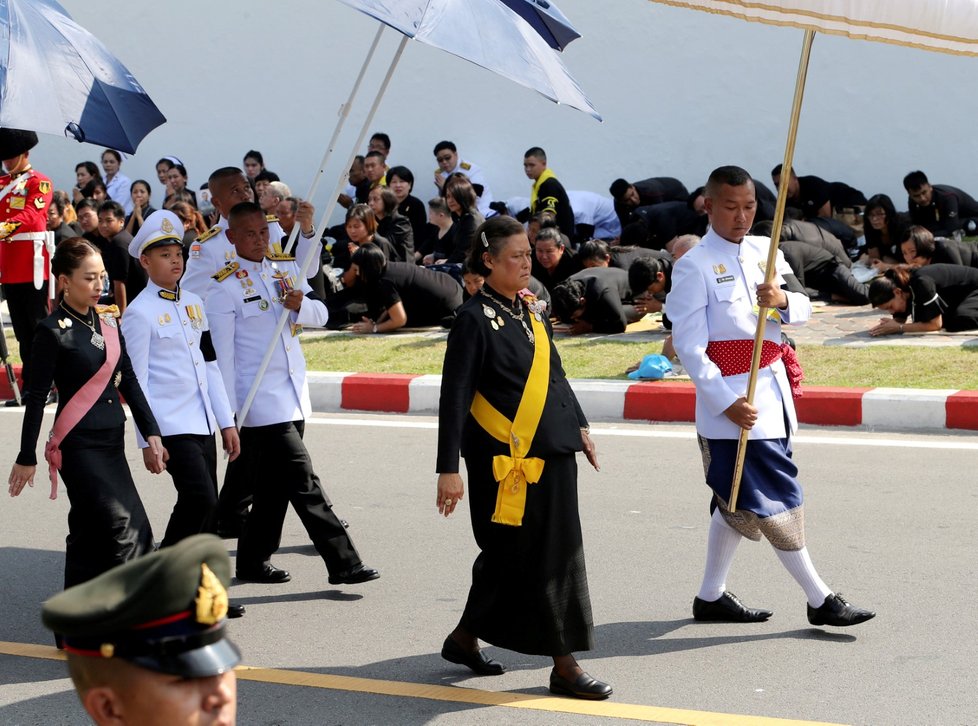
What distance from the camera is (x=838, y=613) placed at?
5344 mm

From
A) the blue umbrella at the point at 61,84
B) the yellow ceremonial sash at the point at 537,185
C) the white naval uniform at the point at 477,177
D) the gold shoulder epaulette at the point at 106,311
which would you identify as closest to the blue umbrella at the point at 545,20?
the blue umbrella at the point at 61,84

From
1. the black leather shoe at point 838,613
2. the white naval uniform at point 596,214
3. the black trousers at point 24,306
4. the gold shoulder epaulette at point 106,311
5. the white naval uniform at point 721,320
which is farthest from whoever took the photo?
the white naval uniform at point 596,214

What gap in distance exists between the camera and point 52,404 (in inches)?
414

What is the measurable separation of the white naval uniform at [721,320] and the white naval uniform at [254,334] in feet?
5.70

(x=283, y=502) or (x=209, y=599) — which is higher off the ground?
(x=209, y=599)

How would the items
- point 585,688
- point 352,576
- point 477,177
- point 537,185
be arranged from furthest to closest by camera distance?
point 477,177 → point 537,185 → point 352,576 → point 585,688

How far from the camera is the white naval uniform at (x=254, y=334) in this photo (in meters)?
6.38

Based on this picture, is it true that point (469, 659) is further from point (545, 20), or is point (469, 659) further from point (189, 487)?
point (545, 20)

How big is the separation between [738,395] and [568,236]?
30.1ft

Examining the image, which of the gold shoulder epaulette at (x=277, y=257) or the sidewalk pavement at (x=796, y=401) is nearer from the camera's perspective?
the gold shoulder epaulette at (x=277, y=257)

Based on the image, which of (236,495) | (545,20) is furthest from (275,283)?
(545,20)

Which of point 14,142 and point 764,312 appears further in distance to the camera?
point 14,142

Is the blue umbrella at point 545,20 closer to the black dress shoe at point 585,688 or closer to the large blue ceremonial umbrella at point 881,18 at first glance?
the large blue ceremonial umbrella at point 881,18

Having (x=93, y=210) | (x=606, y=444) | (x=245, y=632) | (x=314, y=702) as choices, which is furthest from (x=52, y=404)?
(x=314, y=702)
